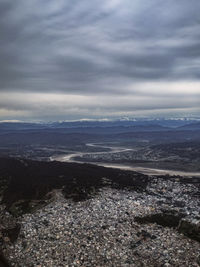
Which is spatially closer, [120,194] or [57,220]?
[57,220]

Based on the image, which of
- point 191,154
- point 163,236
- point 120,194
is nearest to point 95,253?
point 163,236

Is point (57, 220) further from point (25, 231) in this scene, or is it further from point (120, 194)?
point (120, 194)

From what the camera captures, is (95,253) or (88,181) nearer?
(95,253)

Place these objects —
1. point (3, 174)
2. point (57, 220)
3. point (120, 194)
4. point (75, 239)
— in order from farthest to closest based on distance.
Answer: point (3, 174) < point (120, 194) < point (57, 220) < point (75, 239)

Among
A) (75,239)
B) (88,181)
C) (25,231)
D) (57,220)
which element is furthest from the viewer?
(88,181)

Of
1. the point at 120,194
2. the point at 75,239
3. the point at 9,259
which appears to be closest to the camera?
the point at 9,259

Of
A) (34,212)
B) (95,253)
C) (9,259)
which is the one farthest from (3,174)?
(95,253)

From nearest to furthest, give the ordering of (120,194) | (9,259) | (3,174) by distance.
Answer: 1. (9,259)
2. (120,194)
3. (3,174)

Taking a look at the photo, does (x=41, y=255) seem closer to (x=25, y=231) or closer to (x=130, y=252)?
(x=25, y=231)
